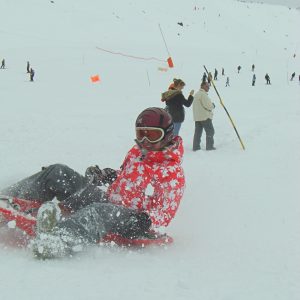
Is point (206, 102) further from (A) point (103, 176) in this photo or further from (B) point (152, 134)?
(B) point (152, 134)

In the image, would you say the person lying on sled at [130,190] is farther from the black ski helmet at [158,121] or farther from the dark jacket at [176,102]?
the dark jacket at [176,102]

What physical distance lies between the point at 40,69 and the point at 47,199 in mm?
18598

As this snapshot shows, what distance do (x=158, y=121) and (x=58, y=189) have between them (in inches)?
40.4

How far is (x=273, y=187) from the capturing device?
18.6 feet

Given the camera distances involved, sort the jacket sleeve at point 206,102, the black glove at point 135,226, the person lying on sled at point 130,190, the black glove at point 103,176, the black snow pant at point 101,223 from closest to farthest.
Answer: the black snow pant at point 101,223 < the person lying on sled at point 130,190 < the black glove at point 135,226 < the black glove at point 103,176 < the jacket sleeve at point 206,102

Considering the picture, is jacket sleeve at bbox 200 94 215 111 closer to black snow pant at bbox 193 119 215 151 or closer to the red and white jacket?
black snow pant at bbox 193 119 215 151

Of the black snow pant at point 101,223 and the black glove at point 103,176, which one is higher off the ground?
the black glove at point 103,176

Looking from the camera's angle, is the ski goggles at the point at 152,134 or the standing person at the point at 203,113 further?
the standing person at the point at 203,113

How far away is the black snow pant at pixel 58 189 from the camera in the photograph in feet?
12.7

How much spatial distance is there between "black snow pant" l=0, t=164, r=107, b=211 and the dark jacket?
4.06m

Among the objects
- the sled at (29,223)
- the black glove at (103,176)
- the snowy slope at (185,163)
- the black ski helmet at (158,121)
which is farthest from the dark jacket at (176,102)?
the sled at (29,223)

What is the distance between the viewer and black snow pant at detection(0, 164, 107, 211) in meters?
3.86

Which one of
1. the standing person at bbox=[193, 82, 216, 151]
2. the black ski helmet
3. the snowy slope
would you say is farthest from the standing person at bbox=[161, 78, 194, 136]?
the black ski helmet

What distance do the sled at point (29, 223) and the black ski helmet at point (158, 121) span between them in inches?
30.7
